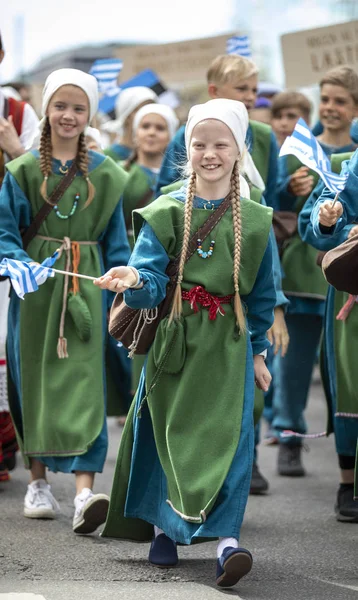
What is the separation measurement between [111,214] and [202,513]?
6.50 feet

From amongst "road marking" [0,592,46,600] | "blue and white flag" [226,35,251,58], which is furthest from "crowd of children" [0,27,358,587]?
"blue and white flag" [226,35,251,58]

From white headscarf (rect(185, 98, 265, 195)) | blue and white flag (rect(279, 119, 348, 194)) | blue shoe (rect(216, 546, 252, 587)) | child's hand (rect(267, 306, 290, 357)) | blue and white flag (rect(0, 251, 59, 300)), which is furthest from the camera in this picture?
child's hand (rect(267, 306, 290, 357))

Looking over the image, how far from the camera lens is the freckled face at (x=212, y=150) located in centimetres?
550

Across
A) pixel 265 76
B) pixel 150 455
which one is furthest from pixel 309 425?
pixel 265 76

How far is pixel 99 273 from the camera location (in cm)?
662

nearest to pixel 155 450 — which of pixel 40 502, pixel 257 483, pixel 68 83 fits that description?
pixel 40 502

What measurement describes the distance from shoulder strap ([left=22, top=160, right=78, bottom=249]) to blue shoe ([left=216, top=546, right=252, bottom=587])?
2.12 m

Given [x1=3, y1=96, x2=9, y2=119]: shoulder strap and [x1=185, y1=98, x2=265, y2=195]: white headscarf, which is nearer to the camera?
[x1=185, y1=98, x2=265, y2=195]: white headscarf

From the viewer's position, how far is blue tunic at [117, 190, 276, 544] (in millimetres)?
5238

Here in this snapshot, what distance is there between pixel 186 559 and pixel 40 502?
3.55ft

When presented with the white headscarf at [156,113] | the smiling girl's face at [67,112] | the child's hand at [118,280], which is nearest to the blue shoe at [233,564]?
the child's hand at [118,280]

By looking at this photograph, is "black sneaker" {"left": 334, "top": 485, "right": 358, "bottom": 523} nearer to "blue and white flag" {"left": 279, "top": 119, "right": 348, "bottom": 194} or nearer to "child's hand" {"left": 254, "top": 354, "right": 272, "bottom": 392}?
"child's hand" {"left": 254, "top": 354, "right": 272, "bottom": 392}

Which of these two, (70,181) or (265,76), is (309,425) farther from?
(265,76)

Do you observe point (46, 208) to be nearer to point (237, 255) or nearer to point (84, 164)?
point (84, 164)
